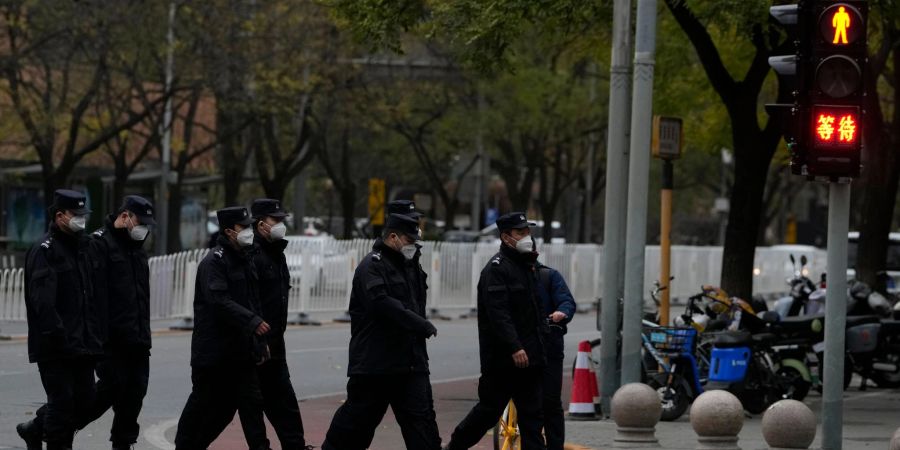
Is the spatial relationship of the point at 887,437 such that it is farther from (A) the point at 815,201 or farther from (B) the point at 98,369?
(A) the point at 815,201

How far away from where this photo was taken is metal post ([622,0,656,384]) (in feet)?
47.7

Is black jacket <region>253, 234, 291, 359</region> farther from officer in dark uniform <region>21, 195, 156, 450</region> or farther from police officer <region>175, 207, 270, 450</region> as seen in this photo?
officer in dark uniform <region>21, 195, 156, 450</region>

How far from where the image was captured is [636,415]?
12891 millimetres

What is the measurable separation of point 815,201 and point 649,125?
5682cm

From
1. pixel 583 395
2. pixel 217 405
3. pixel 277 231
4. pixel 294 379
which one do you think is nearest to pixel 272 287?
pixel 277 231

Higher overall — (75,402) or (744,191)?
(744,191)

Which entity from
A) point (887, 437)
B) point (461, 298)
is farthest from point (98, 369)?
point (461, 298)

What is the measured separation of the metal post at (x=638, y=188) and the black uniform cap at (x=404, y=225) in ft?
14.4

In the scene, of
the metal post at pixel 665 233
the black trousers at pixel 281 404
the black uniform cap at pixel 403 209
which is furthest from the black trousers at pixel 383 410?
the metal post at pixel 665 233

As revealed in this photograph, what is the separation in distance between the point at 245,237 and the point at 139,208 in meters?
0.88

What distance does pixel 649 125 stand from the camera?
14.6 meters

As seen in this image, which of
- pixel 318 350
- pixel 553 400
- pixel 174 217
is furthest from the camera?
pixel 174 217

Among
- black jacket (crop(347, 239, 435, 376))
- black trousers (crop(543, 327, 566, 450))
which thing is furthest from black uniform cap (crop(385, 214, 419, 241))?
black trousers (crop(543, 327, 566, 450))

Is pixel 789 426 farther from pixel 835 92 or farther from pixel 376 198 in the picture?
pixel 376 198
